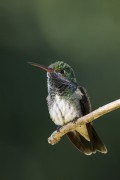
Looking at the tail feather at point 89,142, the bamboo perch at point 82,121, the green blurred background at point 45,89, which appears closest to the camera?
the bamboo perch at point 82,121

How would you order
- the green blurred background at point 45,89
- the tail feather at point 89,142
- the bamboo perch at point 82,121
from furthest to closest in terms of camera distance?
the green blurred background at point 45,89 → the tail feather at point 89,142 → the bamboo perch at point 82,121

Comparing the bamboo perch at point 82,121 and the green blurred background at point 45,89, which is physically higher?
the green blurred background at point 45,89

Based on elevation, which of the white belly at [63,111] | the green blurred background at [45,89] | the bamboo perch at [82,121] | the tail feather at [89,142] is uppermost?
the green blurred background at [45,89]

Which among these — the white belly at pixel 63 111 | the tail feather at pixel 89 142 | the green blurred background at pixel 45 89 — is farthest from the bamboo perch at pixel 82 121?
the green blurred background at pixel 45 89

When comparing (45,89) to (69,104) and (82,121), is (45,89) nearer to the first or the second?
(69,104)

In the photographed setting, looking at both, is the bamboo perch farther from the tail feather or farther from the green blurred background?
the green blurred background

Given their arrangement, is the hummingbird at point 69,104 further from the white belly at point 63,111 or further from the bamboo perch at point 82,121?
the bamboo perch at point 82,121
